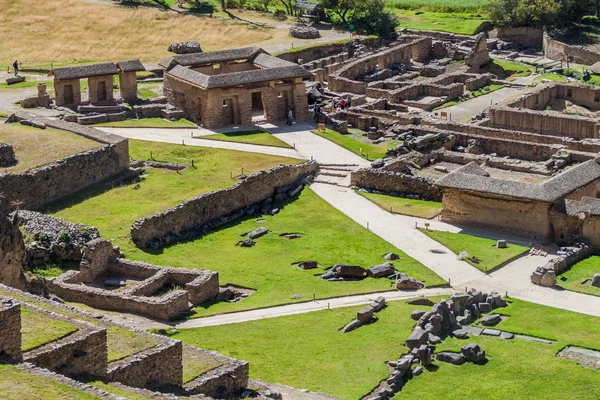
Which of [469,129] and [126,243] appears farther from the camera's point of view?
[469,129]

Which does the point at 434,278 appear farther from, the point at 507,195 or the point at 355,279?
the point at 507,195

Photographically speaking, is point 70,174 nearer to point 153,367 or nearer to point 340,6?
point 153,367

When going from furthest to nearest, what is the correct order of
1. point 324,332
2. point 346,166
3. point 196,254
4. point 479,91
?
point 479,91, point 346,166, point 196,254, point 324,332

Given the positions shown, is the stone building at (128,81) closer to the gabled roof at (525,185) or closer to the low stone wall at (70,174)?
the low stone wall at (70,174)

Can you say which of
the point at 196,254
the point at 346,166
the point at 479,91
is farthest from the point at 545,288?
the point at 479,91

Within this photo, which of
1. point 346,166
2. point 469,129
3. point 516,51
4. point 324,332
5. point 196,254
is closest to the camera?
point 324,332

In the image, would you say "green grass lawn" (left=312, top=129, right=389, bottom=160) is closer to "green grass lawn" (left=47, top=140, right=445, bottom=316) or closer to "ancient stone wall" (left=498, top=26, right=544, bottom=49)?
"green grass lawn" (left=47, top=140, right=445, bottom=316)
